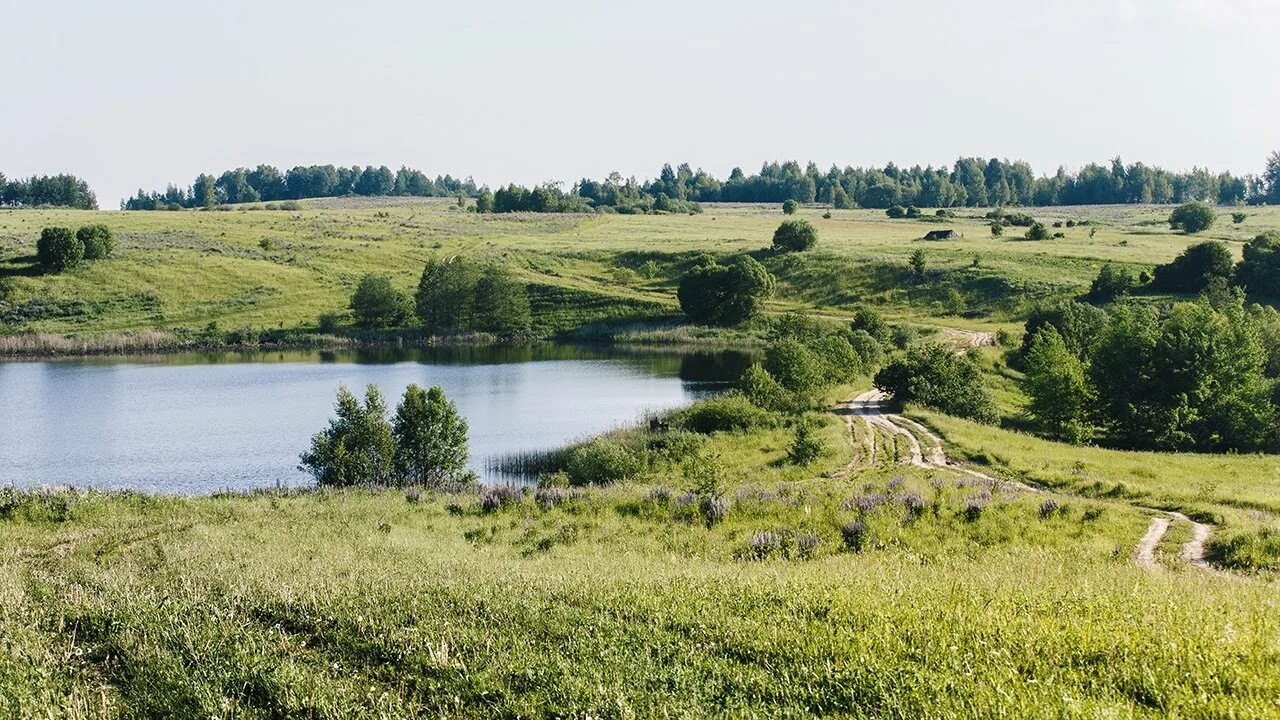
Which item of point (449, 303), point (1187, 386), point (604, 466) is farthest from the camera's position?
point (449, 303)

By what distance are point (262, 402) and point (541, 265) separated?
67.3m

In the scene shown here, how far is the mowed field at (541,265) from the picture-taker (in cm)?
10238

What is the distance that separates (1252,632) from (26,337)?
10499 centimetres

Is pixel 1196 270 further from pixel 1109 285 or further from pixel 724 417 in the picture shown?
pixel 724 417

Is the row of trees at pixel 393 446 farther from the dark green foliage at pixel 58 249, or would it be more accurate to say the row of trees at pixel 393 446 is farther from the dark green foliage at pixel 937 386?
the dark green foliage at pixel 58 249

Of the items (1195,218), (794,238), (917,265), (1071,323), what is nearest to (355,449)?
(1071,323)

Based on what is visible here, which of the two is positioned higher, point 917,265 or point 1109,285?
point 917,265

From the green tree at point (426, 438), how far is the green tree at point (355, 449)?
0.59 metres

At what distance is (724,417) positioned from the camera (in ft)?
153

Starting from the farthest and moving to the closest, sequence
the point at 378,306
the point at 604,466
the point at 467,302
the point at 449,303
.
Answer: the point at 467,302 → the point at 449,303 → the point at 378,306 → the point at 604,466

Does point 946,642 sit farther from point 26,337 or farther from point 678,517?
point 26,337

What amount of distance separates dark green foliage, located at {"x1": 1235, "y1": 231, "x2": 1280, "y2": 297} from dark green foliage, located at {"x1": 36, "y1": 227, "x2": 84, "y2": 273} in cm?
11883

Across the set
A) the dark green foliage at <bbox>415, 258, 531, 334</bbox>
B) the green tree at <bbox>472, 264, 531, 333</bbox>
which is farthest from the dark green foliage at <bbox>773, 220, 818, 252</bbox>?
the dark green foliage at <bbox>415, 258, 531, 334</bbox>

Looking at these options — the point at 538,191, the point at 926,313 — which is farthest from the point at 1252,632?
the point at 538,191
